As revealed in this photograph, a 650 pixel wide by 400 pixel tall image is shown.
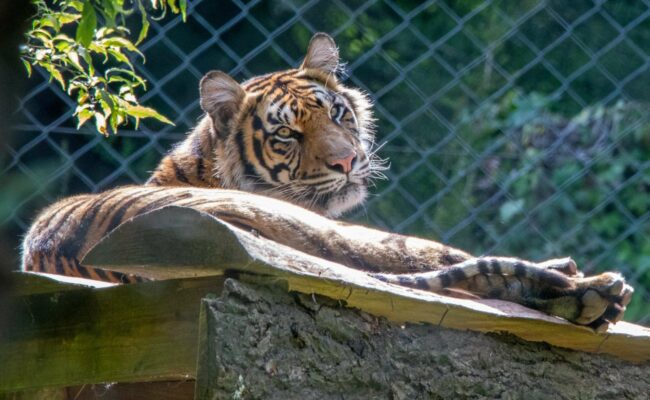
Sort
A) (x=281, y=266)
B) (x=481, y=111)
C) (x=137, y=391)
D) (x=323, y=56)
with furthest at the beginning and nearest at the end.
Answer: (x=481, y=111), (x=323, y=56), (x=137, y=391), (x=281, y=266)

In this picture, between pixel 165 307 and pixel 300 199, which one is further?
pixel 300 199

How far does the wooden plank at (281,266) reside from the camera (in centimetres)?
131

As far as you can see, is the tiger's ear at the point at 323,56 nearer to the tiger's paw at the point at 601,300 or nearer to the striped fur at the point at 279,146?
the striped fur at the point at 279,146

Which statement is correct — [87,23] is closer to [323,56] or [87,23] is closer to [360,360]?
[360,360]

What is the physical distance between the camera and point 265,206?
174 cm

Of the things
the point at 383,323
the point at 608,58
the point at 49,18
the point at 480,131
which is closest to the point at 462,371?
the point at 383,323

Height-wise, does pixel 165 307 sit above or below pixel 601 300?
below

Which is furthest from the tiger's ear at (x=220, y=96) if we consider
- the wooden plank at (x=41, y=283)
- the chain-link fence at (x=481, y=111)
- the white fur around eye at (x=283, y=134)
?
the wooden plank at (x=41, y=283)

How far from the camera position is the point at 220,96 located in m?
3.25

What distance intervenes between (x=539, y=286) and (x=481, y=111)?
2.79 m

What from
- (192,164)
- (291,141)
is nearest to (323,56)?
(291,141)

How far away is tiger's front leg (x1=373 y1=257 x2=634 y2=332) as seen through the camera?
161 centimetres

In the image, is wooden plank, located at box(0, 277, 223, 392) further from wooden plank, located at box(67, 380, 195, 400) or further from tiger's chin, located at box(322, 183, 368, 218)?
tiger's chin, located at box(322, 183, 368, 218)

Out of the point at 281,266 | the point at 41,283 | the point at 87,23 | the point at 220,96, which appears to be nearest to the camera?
the point at 281,266
